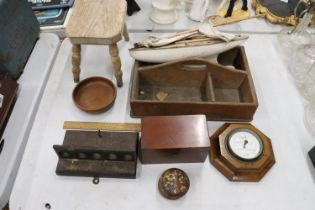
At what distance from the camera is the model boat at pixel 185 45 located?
0.77 m

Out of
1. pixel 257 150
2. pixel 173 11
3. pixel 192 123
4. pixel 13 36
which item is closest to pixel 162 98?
pixel 192 123

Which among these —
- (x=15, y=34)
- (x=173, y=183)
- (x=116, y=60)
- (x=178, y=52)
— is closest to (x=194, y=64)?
(x=178, y=52)

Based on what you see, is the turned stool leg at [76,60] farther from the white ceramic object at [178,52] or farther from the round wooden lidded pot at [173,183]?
the round wooden lidded pot at [173,183]

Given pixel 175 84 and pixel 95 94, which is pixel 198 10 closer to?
pixel 175 84

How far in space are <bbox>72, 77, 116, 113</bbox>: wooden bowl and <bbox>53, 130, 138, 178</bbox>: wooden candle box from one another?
125 millimetres

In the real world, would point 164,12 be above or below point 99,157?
above

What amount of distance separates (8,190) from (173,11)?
0.85 metres

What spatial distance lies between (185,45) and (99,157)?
1.35ft

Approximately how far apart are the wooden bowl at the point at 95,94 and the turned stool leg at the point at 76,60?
0.05 m

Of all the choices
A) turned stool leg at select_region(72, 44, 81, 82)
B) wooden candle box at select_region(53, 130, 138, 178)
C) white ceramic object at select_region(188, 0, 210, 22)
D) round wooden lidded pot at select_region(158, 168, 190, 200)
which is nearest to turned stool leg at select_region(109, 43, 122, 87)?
turned stool leg at select_region(72, 44, 81, 82)

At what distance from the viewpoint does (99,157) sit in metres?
0.67

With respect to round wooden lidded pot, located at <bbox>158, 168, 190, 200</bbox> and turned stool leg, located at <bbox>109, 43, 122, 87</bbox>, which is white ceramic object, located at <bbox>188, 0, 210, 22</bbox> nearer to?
turned stool leg, located at <bbox>109, 43, 122, 87</bbox>

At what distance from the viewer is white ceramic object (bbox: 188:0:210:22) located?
1032 millimetres

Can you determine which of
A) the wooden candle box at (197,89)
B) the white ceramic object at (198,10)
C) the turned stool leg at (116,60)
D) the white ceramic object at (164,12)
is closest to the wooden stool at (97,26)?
the turned stool leg at (116,60)
